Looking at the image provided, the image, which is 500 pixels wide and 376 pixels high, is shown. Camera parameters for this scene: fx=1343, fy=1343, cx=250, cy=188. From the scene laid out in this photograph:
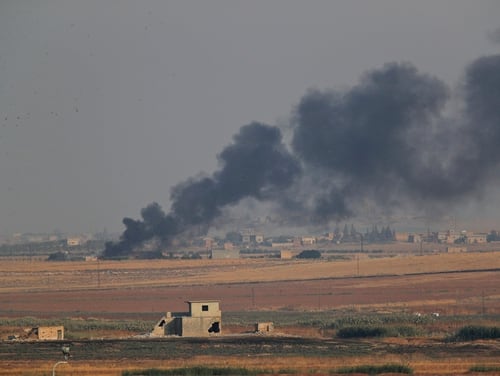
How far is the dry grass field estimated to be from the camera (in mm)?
68062

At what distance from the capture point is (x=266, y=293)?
135m

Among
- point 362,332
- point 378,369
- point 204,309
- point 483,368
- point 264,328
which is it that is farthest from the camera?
point 204,309

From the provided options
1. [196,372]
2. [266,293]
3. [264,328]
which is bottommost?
[196,372]

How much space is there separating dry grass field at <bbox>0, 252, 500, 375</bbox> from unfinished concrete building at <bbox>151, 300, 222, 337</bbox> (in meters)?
2.51

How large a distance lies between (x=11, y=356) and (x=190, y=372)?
1570 centimetres

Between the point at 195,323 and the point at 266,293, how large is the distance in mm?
46577

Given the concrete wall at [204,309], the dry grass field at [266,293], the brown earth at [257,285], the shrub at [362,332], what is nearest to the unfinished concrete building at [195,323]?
the concrete wall at [204,309]

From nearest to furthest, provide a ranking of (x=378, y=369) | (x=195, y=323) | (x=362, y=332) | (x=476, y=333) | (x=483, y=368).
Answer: (x=378, y=369)
(x=483, y=368)
(x=476, y=333)
(x=362, y=332)
(x=195, y=323)

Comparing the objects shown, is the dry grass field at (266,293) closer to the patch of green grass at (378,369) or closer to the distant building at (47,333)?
the patch of green grass at (378,369)

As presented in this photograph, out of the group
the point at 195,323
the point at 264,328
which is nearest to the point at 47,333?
the point at 195,323

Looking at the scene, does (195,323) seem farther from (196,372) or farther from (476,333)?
(196,372)

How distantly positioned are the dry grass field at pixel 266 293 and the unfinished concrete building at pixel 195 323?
251 cm

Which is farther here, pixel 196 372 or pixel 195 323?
pixel 195 323

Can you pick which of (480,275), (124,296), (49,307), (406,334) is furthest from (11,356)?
(480,275)
